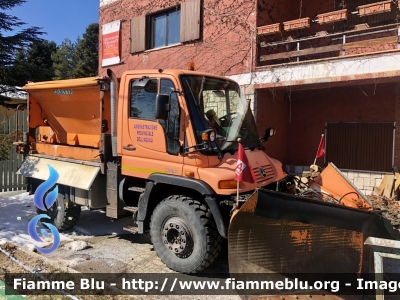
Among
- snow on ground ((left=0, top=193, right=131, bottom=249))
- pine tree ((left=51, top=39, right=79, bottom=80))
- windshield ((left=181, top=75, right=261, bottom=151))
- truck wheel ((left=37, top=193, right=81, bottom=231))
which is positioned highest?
pine tree ((left=51, top=39, right=79, bottom=80))

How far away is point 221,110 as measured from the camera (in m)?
4.47

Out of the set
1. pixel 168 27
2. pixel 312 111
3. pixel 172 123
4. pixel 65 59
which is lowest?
pixel 172 123

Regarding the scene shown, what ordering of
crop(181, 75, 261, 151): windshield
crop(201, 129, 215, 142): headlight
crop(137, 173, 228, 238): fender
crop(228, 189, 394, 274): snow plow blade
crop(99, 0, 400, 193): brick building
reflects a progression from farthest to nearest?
1. crop(99, 0, 400, 193): brick building
2. crop(181, 75, 261, 151): windshield
3. crop(201, 129, 215, 142): headlight
4. crop(137, 173, 228, 238): fender
5. crop(228, 189, 394, 274): snow plow blade

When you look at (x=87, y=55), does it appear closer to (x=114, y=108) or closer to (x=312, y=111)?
(x=312, y=111)

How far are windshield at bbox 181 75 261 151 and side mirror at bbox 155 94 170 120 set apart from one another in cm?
28

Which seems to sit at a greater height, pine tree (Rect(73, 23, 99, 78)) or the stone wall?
pine tree (Rect(73, 23, 99, 78))

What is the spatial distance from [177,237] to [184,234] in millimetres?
172

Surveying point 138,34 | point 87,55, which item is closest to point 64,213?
point 138,34

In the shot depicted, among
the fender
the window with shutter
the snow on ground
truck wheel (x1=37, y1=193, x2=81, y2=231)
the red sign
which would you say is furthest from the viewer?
the red sign

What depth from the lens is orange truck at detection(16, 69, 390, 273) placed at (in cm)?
332

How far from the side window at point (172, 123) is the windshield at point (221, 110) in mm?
167

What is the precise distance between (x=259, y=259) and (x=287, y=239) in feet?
1.15

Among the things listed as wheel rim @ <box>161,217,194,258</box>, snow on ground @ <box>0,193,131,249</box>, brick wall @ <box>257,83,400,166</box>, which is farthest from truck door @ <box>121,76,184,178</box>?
brick wall @ <box>257,83,400,166</box>

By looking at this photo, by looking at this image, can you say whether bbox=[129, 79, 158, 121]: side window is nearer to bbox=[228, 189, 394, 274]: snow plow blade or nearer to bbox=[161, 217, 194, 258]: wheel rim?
bbox=[161, 217, 194, 258]: wheel rim
